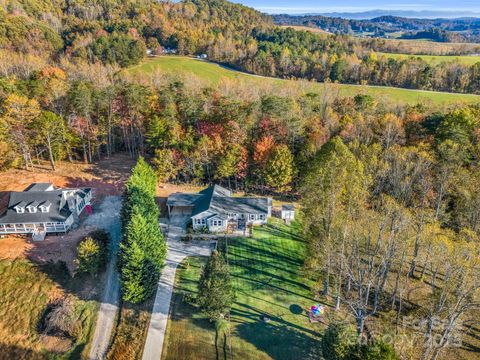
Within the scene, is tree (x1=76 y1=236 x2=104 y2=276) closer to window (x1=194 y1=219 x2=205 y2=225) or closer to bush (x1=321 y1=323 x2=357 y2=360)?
window (x1=194 y1=219 x2=205 y2=225)

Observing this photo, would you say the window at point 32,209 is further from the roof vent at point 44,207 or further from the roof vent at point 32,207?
the roof vent at point 44,207

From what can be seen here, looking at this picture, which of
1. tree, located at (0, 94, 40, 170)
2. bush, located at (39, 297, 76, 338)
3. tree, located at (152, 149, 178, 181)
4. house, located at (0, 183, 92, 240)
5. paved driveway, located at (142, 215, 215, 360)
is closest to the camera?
paved driveway, located at (142, 215, 215, 360)

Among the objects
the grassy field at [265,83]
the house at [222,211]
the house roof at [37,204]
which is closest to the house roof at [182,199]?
the house at [222,211]

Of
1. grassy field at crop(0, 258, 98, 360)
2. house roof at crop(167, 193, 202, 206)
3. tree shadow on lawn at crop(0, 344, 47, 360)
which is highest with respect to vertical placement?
house roof at crop(167, 193, 202, 206)

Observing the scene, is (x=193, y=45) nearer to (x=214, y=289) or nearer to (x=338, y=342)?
(x=214, y=289)

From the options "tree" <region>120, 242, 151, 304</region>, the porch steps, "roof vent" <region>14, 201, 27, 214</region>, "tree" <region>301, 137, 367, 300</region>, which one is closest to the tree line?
"tree" <region>120, 242, 151, 304</region>

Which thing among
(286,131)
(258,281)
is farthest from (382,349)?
(286,131)

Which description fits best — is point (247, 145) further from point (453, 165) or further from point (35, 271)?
point (35, 271)
